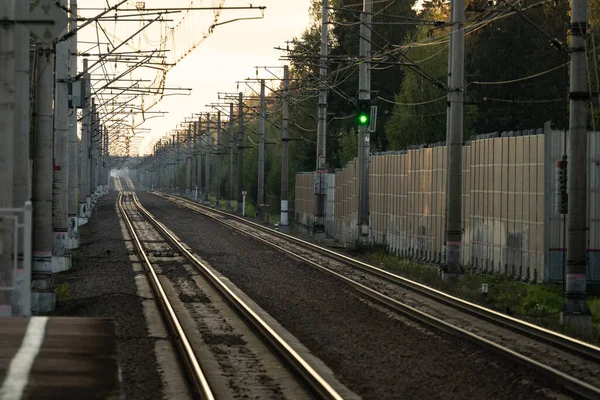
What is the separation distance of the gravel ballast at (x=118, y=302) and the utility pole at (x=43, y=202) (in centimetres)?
54

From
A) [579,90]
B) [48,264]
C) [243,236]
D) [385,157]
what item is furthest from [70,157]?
[579,90]

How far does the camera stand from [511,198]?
31.0 metres

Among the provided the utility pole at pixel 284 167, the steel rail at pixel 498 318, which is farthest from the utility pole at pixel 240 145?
the steel rail at pixel 498 318

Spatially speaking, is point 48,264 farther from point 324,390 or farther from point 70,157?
point 70,157

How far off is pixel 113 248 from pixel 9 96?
80.7 ft

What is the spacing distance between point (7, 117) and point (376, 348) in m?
6.49

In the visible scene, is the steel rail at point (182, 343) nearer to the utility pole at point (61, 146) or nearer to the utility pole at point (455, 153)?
the utility pole at point (61, 146)

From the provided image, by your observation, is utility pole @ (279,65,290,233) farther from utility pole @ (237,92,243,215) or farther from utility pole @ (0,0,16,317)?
utility pole @ (0,0,16,317)

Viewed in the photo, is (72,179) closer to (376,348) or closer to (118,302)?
(118,302)

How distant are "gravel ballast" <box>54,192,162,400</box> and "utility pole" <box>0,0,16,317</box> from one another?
2.05 meters

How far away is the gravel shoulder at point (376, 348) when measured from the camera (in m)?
12.9

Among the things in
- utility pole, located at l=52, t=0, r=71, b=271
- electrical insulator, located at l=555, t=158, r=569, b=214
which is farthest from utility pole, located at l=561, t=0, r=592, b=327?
utility pole, located at l=52, t=0, r=71, b=271

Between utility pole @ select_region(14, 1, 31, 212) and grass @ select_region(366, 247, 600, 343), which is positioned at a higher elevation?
utility pole @ select_region(14, 1, 31, 212)

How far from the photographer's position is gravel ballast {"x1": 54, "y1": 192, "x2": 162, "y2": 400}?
44.0ft
